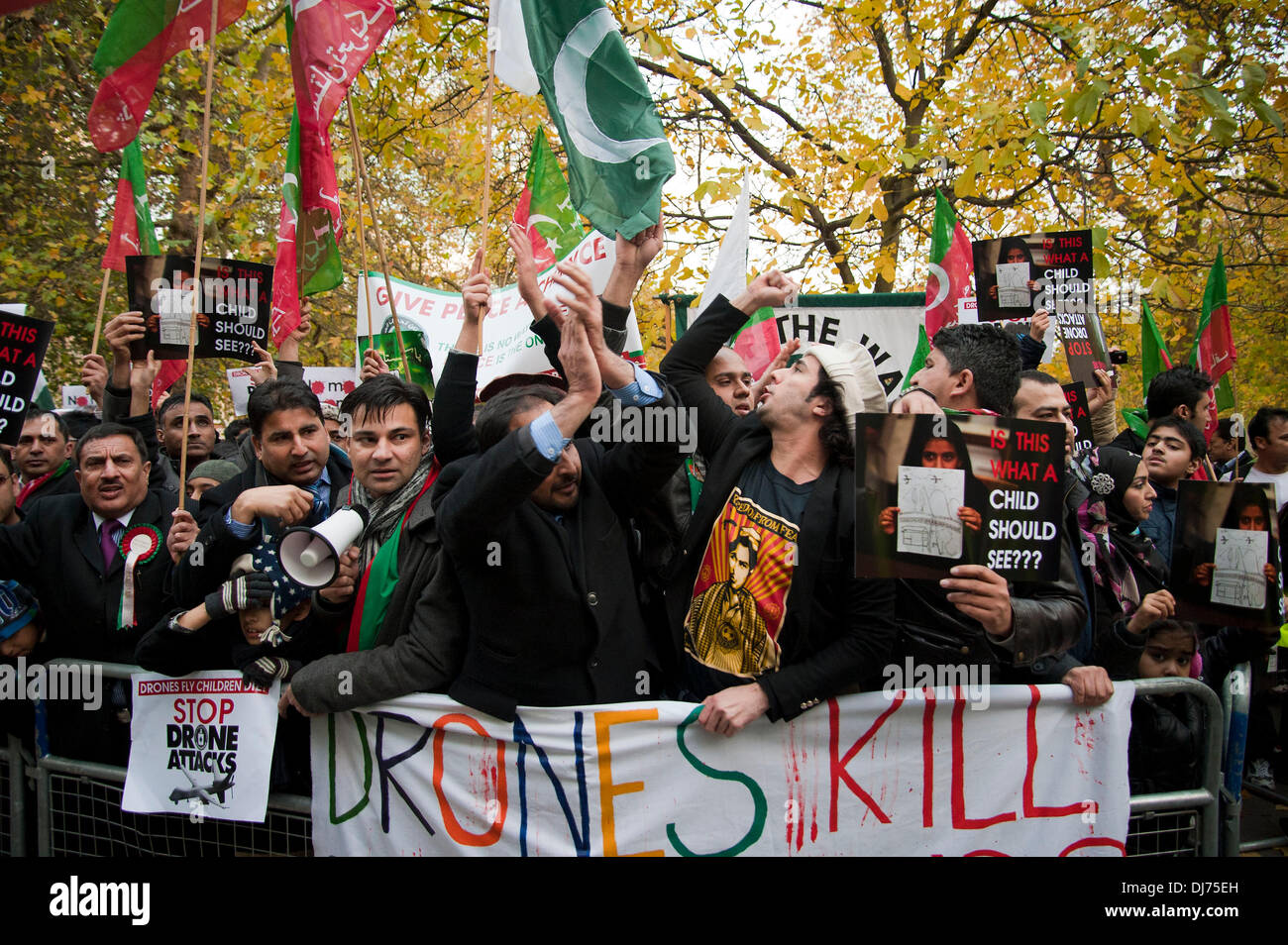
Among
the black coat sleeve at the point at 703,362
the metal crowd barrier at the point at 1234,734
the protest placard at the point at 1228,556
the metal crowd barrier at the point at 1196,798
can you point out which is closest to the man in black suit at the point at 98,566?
the black coat sleeve at the point at 703,362

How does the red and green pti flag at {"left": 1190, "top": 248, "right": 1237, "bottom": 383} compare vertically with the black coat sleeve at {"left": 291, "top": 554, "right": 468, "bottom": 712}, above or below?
above

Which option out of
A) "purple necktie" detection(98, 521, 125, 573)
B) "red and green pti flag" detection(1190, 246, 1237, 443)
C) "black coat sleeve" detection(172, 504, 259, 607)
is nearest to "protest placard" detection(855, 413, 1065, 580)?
"black coat sleeve" detection(172, 504, 259, 607)

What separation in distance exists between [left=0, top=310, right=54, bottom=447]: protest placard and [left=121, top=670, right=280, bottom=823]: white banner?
4.70 ft

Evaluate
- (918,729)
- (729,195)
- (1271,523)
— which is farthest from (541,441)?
(729,195)

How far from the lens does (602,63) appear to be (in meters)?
3.17

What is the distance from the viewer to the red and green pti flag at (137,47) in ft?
Answer: 12.7

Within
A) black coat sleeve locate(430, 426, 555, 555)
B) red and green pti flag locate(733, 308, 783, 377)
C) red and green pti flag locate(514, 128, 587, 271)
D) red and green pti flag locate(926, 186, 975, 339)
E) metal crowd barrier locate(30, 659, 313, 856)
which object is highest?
red and green pti flag locate(514, 128, 587, 271)

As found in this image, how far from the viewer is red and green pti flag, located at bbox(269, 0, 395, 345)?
3.74 metres

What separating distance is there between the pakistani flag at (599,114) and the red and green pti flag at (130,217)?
3205mm

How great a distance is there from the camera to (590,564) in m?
2.72

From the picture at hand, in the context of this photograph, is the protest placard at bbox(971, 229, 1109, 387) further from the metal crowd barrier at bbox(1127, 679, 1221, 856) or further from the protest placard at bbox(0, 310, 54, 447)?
the protest placard at bbox(0, 310, 54, 447)

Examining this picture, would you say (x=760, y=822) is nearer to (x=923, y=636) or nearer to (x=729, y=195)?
(x=923, y=636)

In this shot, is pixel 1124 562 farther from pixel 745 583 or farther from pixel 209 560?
pixel 209 560
